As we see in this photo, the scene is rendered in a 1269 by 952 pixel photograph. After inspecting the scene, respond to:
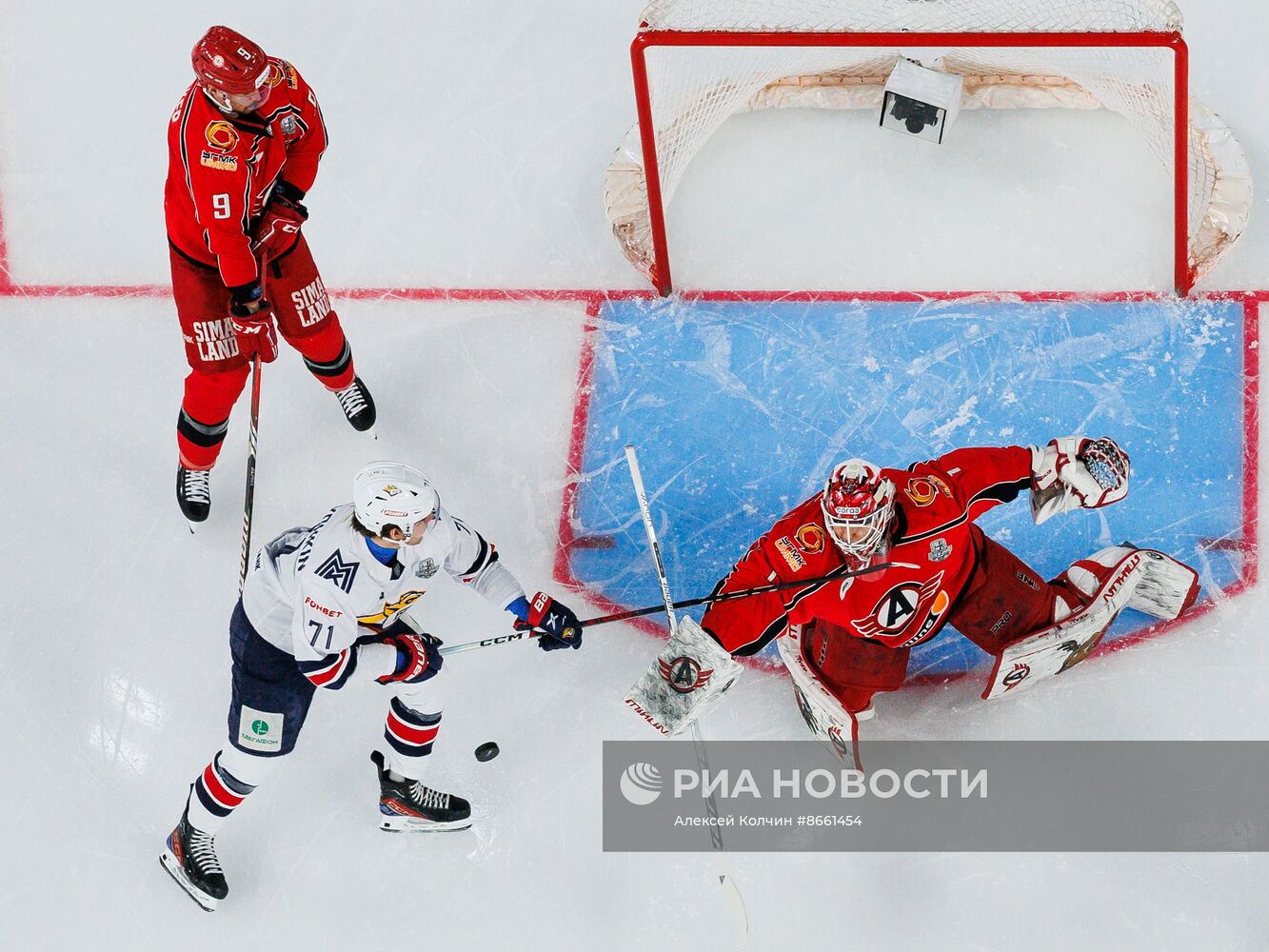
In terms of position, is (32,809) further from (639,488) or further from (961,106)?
(961,106)

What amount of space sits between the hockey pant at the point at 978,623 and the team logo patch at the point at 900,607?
3.8 inches

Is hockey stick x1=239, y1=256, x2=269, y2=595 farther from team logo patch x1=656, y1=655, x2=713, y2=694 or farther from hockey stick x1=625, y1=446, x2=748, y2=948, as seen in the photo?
team logo patch x1=656, y1=655, x2=713, y2=694

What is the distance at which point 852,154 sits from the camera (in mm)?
4941

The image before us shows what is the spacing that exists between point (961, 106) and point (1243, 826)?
2.38 metres

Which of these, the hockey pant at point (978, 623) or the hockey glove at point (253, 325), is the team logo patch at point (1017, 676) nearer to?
the hockey pant at point (978, 623)

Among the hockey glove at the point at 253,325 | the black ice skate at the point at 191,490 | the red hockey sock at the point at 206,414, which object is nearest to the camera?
the hockey glove at the point at 253,325

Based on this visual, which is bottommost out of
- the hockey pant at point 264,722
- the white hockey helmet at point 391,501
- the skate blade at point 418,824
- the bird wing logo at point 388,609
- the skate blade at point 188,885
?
the skate blade at point 188,885

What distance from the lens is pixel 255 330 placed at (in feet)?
13.2

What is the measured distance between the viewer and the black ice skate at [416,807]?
13.0ft

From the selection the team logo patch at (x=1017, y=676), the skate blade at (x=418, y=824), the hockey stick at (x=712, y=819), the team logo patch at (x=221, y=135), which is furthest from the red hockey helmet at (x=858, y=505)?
the team logo patch at (x=221, y=135)

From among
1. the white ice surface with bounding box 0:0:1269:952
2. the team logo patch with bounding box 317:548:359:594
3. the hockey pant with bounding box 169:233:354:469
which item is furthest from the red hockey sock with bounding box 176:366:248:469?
the team logo patch with bounding box 317:548:359:594

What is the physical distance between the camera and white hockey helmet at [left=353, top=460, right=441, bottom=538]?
338 cm

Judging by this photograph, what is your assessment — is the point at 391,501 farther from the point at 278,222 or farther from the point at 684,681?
the point at 278,222

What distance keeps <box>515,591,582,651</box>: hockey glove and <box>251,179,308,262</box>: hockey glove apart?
1.17 m
